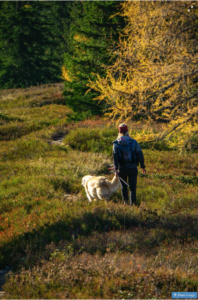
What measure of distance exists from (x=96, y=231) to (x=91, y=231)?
126 mm

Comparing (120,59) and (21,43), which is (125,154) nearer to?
(120,59)

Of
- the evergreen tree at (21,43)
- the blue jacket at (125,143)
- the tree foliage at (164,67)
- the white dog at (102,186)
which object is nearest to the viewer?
the blue jacket at (125,143)

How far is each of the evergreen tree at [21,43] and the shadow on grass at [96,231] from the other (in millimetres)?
34203

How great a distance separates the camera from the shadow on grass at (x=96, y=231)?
15.1ft

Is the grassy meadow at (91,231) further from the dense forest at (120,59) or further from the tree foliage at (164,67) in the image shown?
the tree foliage at (164,67)

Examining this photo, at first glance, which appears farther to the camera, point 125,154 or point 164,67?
point 164,67

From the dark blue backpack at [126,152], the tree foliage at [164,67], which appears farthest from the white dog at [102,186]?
the tree foliage at [164,67]

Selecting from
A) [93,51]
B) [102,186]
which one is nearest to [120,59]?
[102,186]

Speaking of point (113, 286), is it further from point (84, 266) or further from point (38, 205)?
point (38, 205)

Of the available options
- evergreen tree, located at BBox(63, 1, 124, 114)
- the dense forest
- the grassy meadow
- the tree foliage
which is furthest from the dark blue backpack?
evergreen tree, located at BBox(63, 1, 124, 114)

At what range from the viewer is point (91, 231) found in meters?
5.37

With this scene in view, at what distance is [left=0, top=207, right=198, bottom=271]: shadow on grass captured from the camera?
4617mm

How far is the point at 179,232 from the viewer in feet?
18.4

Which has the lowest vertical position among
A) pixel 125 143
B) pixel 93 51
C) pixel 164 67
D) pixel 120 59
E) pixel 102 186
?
pixel 102 186
